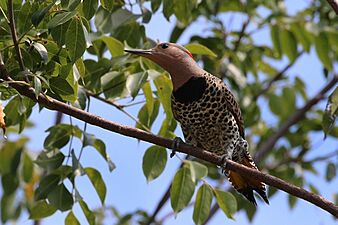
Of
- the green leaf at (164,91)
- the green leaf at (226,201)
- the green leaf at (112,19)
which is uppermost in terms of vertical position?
the green leaf at (112,19)

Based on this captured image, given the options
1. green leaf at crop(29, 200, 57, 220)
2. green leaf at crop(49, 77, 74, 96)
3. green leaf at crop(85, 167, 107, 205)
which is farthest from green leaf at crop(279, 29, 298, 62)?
green leaf at crop(49, 77, 74, 96)

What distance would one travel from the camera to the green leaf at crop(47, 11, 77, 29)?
10.3 ft

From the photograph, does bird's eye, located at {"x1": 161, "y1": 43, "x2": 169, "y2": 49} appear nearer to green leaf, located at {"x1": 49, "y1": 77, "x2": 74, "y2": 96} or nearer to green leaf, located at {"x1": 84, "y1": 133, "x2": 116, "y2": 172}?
green leaf, located at {"x1": 84, "y1": 133, "x2": 116, "y2": 172}

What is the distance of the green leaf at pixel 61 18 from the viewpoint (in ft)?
10.3

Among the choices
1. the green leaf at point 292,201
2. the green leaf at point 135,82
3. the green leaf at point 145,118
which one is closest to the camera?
the green leaf at point 135,82

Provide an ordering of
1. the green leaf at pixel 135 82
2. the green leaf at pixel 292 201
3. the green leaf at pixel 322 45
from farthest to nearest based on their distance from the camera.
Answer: the green leaf at pixel 292 201
the green leaf at pixel 322 45
the green leaf at pixel 135 82

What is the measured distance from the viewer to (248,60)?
657 cm

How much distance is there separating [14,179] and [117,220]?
2.68m

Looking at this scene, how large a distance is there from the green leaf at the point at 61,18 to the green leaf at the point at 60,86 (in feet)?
1.11

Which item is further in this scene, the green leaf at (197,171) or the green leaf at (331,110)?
the green leaf at (197,171)

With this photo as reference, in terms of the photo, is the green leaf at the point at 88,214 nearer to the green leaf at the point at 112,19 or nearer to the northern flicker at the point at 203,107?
the northern flicker at the point at 203,107

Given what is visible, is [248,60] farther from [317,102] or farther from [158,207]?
[158,207]

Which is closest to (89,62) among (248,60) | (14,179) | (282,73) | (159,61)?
(159,61)

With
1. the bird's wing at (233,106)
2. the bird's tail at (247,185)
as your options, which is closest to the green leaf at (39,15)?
the bird's wing at (233,106)
